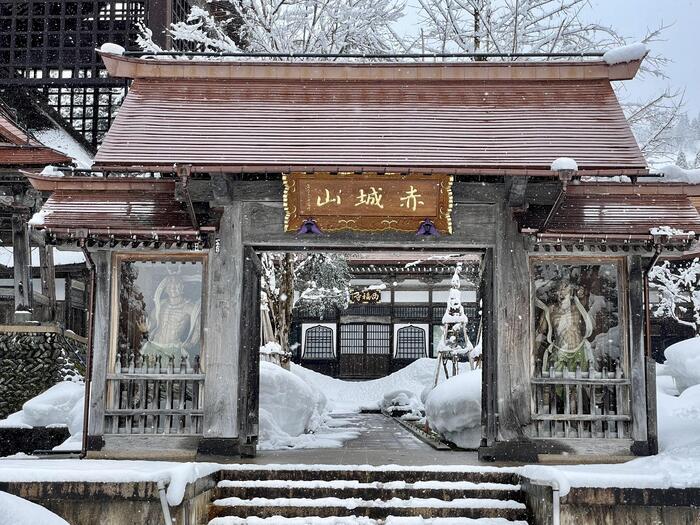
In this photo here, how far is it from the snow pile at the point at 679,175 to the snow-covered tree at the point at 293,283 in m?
9.98

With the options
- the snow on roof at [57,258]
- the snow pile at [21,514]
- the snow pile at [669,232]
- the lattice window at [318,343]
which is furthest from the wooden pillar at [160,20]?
the snow pile at [21,514]

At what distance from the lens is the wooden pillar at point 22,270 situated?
57.7ft

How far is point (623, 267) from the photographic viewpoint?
431 inches

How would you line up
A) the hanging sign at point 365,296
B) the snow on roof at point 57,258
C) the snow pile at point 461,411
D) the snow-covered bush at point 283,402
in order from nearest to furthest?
the snow pile at point 461,411, the snow-covered bush at point 283,402, the snow on roof at point 57,258, the hanging sign at point 365,296

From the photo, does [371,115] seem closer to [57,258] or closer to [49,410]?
[49,410]

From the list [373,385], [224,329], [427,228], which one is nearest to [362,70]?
[427,228]

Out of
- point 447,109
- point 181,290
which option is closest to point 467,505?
point 181,290

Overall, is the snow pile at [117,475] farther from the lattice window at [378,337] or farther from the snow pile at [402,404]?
the lattice window at [378,337]

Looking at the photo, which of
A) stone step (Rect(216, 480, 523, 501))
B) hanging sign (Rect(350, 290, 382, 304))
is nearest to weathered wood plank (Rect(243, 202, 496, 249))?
stone step (Rect(216, 480, 523, 501))

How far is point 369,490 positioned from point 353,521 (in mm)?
553

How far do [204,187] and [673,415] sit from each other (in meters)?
7.71

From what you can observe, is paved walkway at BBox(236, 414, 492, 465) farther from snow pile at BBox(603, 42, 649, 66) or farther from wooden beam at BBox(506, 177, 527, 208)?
snow pile at BBox(603, 42, 649, 66)

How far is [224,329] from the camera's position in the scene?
35.7ft

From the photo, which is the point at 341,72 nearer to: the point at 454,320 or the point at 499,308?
the point at 499,308
